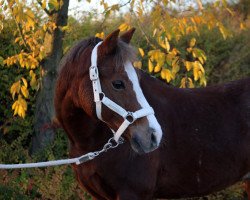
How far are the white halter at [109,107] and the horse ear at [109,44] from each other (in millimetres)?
66

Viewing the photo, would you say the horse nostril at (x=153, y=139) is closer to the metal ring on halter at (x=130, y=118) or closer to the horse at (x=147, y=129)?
the horse at (x=147, y=129)

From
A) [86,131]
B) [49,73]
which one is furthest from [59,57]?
[86,131]

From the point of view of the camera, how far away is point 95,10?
5.69 metres

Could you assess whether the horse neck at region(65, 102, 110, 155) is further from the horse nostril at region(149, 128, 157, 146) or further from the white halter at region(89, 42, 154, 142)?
the horse nostril at region(149, 128, 157, 146)

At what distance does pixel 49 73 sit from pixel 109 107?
10.3 feet

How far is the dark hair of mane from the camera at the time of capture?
3031 millimetres

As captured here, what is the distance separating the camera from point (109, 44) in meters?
3.03

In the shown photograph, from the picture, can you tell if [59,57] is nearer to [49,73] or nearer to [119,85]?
[49,73]

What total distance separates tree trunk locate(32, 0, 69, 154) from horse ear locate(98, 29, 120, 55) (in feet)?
9.32

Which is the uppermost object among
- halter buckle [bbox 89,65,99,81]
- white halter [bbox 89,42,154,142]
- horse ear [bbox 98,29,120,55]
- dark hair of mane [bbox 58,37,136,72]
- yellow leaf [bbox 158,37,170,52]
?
horse ear [bbox 98,29,120,55]

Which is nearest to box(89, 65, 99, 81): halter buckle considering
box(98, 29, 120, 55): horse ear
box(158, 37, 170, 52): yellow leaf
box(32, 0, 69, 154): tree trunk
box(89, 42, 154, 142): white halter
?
box(89, 42, 154, 142): white halter

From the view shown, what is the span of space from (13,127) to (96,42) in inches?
149

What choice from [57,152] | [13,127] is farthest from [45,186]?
[13,127]

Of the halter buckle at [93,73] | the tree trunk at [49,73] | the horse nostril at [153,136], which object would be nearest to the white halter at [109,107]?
the halter buckle at [93,73]
